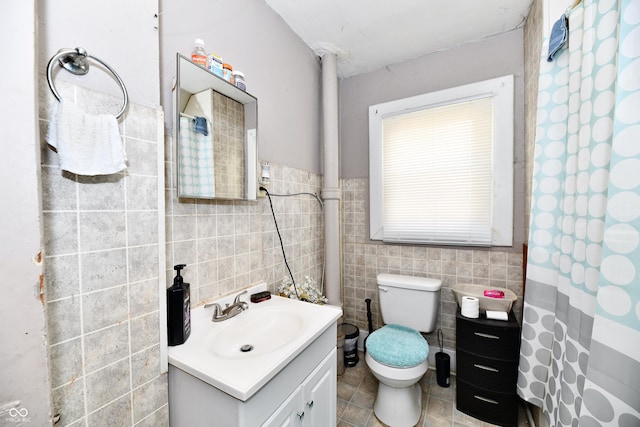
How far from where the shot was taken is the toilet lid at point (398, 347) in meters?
1.36

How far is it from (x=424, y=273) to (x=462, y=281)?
0.26m

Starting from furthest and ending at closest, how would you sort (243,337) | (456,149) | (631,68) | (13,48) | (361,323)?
(361,323)
(456,149)
(243,337)
(631,68)
(13,48)

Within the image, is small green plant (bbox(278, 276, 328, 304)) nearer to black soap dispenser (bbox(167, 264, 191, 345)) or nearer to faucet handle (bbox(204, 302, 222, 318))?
faucet handle (bbox(204, 302, 222, 318))

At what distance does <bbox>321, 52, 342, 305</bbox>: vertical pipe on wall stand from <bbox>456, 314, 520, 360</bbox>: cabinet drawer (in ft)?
2.80

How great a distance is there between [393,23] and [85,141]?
5.95 ft

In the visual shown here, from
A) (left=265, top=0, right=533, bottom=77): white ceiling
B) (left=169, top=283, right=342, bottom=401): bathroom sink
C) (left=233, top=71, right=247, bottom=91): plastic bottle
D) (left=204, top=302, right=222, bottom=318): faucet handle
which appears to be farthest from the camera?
(left=265, top=0, right=533, bottom=77): white ceiling

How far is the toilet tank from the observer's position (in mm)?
1709

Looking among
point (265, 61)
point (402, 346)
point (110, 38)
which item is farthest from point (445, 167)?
point (110, 38)

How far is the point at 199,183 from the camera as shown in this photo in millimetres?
1048

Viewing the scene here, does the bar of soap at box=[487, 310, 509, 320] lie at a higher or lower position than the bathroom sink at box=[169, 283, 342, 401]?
lower

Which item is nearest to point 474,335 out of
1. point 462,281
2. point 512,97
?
point 462,281

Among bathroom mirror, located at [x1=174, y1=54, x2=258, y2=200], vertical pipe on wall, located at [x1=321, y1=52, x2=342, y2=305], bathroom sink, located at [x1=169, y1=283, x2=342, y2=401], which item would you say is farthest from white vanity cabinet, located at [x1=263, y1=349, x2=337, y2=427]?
bathroom mirror, located at [x1=174, y1=54, x2=258, y2=200]

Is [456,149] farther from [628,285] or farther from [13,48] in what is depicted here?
[13,48]

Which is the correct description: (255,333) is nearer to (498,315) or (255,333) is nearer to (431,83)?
(498,315)
